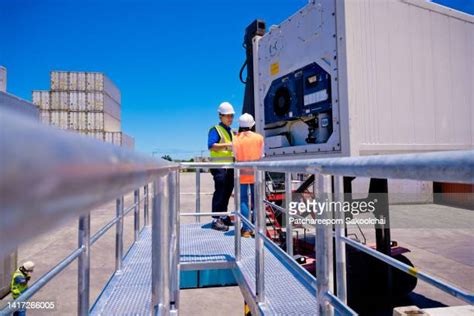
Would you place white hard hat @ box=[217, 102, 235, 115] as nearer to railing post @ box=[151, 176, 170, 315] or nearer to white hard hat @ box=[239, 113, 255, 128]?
white hard hat @ box=[239, 113, 255, 128]

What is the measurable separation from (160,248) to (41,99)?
22.0 metres

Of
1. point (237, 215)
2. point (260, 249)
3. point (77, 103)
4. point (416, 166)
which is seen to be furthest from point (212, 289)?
point (77, 103)

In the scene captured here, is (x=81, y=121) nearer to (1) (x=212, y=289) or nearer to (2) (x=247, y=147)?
(1) (x=212, y=289)

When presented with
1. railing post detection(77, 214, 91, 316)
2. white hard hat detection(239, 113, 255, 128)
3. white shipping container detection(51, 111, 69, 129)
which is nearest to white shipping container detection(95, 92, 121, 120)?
white shipping container detection(51, 111, 69, 129)

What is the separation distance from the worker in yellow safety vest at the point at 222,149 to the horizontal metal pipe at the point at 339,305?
9.07ft

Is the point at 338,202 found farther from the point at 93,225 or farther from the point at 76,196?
the point at 93,225

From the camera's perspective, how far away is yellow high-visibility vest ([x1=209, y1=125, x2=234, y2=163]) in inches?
156

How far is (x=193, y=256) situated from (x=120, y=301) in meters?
1.05

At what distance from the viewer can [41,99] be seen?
19.8 metres

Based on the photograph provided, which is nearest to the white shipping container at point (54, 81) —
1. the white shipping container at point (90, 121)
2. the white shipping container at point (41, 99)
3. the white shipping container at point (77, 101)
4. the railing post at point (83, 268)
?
the white shipping container at point (41, 99)

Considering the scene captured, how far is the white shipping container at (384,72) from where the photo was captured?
3150 millimetres

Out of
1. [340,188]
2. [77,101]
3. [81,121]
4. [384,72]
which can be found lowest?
[340,188]

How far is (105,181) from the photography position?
31 centimetres

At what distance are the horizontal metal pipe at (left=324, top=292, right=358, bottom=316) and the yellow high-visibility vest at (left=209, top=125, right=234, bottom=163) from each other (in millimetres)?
2834
